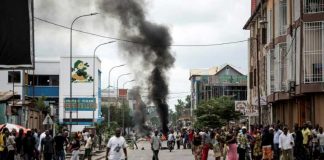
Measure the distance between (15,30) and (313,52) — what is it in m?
22.9

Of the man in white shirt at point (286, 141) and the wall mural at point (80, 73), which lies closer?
the man in white shirt at point (286, 141)

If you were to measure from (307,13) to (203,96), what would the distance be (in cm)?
10379

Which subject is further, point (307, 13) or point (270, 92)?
point (270, 92)

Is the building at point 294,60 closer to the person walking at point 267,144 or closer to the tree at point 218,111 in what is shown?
the person walking at point 267,144

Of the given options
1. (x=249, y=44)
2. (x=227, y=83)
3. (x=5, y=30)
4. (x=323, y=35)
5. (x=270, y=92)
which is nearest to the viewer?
(x=5, y=30)

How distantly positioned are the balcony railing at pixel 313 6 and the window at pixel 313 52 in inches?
35.9

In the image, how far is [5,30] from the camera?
23.9 metres

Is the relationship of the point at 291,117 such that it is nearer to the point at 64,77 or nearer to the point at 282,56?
the point at 282,56

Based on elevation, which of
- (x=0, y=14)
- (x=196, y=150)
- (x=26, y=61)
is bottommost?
(x=196, y=150)

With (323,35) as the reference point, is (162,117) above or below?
below

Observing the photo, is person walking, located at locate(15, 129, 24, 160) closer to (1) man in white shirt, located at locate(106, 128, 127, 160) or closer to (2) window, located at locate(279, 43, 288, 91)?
(1) man in white shirt, located at locate(106, 128, 127, 160)

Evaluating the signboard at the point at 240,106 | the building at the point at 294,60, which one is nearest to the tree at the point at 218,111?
the building at the point at 294,60

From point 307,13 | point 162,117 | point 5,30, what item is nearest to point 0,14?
point 5,30

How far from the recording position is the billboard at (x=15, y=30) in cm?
2391
